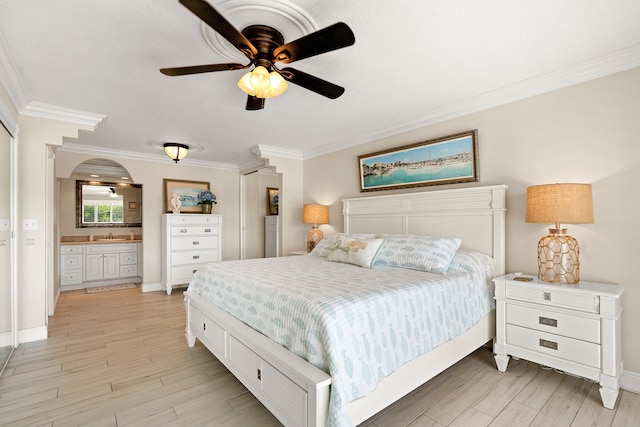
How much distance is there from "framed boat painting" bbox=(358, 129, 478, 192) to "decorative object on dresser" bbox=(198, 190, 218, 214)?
115 inches

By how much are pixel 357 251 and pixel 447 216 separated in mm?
1048

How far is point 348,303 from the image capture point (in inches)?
60.7

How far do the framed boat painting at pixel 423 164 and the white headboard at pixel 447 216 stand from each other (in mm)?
173

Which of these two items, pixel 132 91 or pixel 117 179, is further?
pixel 117 179

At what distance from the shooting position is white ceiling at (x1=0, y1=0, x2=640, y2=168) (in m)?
1.68

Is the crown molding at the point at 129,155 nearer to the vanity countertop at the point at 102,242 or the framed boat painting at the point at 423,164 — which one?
the vanity countertop at the point at 102,242

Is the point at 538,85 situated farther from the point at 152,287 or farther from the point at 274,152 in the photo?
the point at 152,287

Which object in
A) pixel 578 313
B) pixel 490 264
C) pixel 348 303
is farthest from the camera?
pixel 490 264

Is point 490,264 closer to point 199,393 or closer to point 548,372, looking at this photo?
point 548,372

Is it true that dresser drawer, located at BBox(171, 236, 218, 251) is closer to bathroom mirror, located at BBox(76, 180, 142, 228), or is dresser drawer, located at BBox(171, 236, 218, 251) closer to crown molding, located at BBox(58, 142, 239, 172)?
crown molding, located at BBox(58, 142, 239, 172)

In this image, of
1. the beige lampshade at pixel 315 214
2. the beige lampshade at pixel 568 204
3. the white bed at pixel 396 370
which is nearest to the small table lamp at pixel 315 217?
the beige lampshade at pixel 315 214

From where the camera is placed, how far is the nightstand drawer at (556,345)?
195cm

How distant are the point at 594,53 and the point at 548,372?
2375 mm

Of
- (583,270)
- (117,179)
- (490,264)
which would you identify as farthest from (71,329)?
(583,270)
